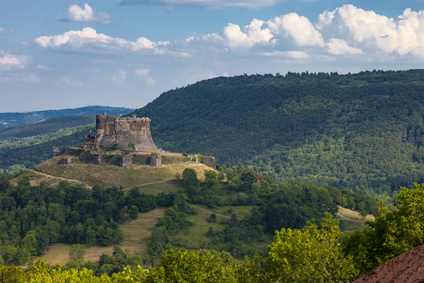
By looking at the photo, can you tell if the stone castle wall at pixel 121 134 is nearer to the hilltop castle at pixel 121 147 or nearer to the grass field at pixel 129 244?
the hilltop castle at pixel 121 147

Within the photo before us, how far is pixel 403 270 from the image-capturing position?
98.8 feet

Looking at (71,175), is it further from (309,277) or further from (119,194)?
(309,277)

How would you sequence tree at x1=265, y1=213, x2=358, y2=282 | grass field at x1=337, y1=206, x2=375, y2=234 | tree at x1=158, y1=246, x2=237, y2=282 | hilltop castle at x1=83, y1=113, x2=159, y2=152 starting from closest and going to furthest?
tree at x1=158, y1=246, x2=237, y2=282 < tree at x1=265, y1=213, x2=358, y2=282 < grass field at x1=337, y1=206, x2=375, y2=234 < hilltop castle at x1=83, y1=113, x2=159, y2=152

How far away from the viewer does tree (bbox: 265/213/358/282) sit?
3478cm

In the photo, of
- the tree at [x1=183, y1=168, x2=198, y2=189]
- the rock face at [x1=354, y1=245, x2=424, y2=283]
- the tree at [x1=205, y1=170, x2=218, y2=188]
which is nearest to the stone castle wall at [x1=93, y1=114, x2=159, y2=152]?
the tree at [x1=183, y1=168, x2=198, y2=189]

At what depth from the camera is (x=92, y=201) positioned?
94.4m

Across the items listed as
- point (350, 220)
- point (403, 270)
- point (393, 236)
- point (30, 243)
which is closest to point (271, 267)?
point (393, 236)

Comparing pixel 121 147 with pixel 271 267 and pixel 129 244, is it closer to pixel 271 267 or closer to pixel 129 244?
pixel 129 244

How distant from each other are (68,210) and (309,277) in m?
65.6

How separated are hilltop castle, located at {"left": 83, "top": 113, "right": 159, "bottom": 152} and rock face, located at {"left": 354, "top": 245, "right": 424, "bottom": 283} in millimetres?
77581

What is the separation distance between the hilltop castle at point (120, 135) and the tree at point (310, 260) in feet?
228

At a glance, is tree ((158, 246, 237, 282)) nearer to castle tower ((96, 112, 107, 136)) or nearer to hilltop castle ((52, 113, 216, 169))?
hilltop castle ((52, 113, 216, 169))

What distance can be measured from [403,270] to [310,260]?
6855 millimetres

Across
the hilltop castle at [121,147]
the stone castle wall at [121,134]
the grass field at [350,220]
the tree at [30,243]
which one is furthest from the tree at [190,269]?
the stone castle wall at [121,134]
